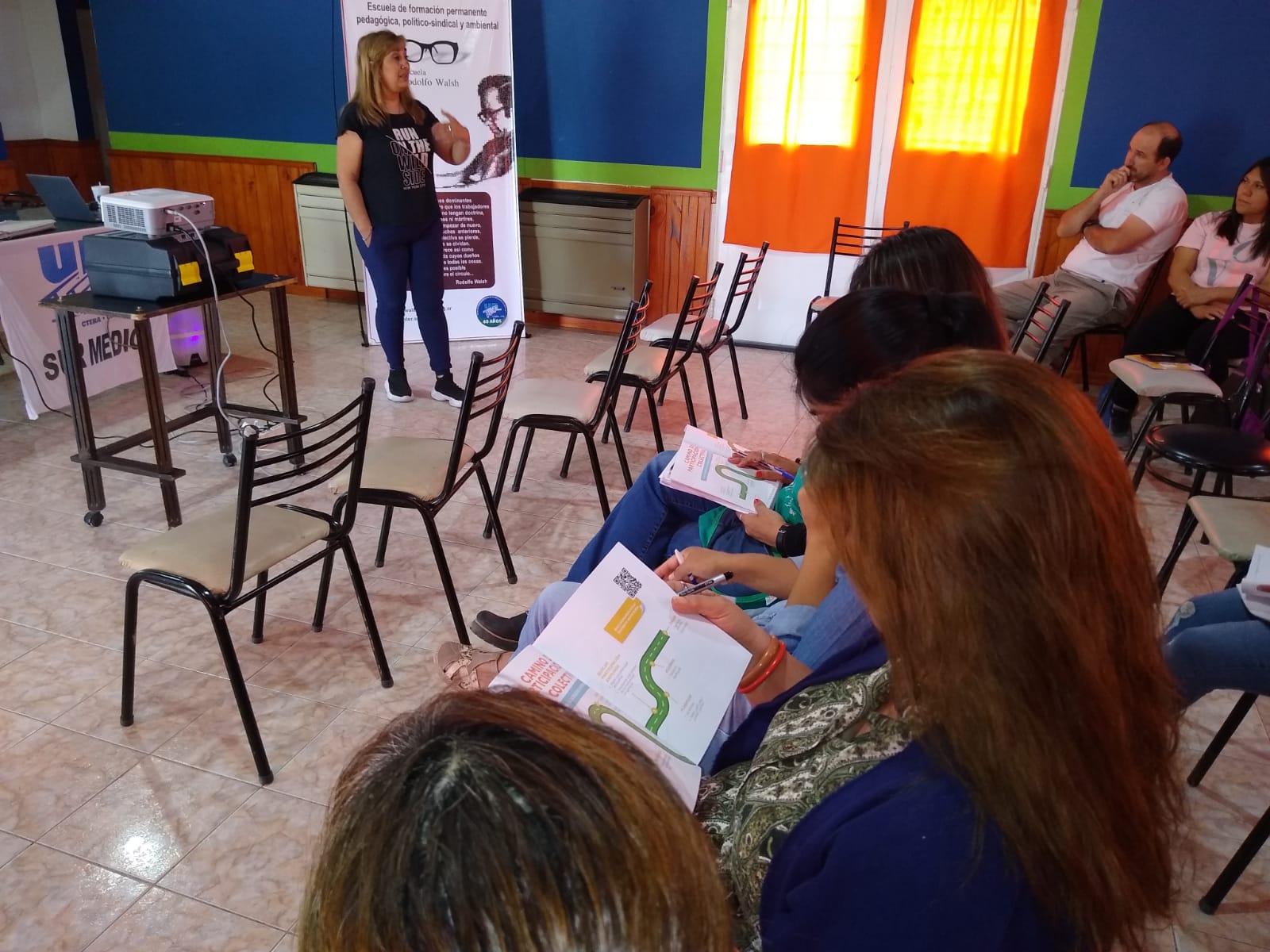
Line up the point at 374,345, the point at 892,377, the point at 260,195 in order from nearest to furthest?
1. the point at 892,377
2. the point at 374,345
3. the point at 260,195

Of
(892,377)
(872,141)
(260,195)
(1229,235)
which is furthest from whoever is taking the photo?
(260,195)

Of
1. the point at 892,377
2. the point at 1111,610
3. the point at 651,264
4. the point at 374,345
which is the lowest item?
the point at 374,345

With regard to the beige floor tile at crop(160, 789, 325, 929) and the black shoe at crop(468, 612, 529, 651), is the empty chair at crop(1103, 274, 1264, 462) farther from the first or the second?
the beige floor tile at crop(160, 789, 325, 929)

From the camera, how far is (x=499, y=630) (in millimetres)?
2088

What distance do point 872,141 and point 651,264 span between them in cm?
138

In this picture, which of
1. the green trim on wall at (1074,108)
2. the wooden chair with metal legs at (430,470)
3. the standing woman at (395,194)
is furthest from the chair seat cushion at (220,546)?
the green trim on wall at (1074,108)

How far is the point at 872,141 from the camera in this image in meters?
4.62

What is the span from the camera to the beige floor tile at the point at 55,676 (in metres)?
2.06

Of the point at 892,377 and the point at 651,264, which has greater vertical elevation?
the point at 892,377

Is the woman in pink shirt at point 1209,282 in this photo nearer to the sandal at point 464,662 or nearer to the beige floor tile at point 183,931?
the sandal at point 464,662

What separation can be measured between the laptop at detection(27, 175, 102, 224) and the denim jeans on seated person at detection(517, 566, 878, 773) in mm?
3637

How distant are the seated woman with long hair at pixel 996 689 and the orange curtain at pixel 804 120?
4.14 meters

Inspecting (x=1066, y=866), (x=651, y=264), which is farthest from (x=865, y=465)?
(x=651, y=264)

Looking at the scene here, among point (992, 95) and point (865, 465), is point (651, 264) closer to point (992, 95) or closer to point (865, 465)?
point (992, 95)
